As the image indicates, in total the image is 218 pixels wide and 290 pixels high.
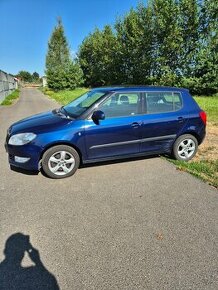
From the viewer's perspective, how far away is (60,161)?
16.8ft

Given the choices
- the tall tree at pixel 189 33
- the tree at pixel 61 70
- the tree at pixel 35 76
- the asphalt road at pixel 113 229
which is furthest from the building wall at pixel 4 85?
the tree at pixel 35 76

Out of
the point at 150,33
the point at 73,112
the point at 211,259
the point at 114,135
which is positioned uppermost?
the point at 150,33

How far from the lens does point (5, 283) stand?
2613 mm

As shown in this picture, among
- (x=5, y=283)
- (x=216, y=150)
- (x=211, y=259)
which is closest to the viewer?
(x=5, y=283)

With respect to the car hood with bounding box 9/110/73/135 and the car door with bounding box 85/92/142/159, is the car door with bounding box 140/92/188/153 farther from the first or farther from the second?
the car hood with bounding box 9/110/73/135

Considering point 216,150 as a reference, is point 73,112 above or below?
above

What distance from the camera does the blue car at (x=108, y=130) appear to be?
4.99 meters

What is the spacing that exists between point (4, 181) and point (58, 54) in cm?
5107

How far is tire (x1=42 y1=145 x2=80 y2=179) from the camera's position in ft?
16.4

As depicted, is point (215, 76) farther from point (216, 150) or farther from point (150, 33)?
point (216, 150)

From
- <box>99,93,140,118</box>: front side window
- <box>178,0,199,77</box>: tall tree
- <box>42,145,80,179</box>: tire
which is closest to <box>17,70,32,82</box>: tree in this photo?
<box>178,0,199,77</box>: tall tree

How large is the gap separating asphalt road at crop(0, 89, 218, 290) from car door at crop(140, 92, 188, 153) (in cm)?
68

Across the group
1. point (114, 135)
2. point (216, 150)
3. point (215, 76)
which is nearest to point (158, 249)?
point (114, 135)

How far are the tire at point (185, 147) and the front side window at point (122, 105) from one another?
1.27 metres
